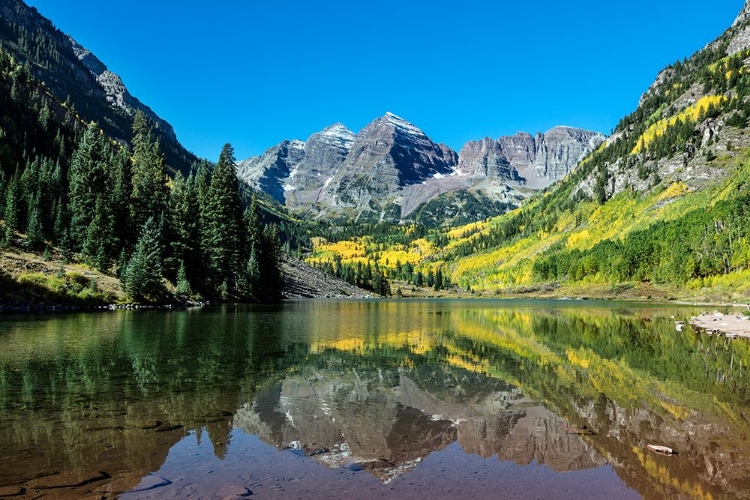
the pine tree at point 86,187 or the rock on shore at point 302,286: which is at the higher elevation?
the pine tree at point 86,187

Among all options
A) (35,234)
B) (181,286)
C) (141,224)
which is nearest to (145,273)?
(181,286)

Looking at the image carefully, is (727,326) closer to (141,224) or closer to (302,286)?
(141,224)

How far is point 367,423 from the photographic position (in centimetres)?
1520

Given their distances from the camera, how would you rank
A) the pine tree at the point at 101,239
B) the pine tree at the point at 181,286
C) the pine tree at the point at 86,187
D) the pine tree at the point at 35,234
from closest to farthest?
1. the pine tree at the point at 35,234
2. the pine tree at the point at 101,239
3. the pine tree at the point at 86,187
4. the pine tree at the point at 181,286

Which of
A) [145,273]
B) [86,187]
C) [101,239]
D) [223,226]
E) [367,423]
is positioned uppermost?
[86,187]

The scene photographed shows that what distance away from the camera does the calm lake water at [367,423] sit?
1034 cm

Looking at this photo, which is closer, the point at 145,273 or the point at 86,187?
the point at 145,273

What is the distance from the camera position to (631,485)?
10539 millimetres

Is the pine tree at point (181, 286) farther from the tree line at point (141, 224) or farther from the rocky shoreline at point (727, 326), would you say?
the rocky shoreline at point (727, 326)

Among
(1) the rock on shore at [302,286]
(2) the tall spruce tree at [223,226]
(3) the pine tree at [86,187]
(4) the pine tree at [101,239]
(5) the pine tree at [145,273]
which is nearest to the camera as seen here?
(5) the pine tree at [145,273]

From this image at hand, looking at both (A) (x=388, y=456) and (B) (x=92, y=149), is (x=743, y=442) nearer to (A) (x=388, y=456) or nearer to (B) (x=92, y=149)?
(A) (x=388, y=456)

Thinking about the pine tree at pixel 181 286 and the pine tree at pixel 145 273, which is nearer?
the pine tree at pixel 145 273

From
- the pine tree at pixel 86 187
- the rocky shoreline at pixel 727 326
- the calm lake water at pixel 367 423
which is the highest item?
the pine tree at pixel 86 187

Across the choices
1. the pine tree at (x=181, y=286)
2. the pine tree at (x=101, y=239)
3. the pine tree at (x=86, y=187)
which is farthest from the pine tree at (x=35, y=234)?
the pine tree at (x=181, y=286)
